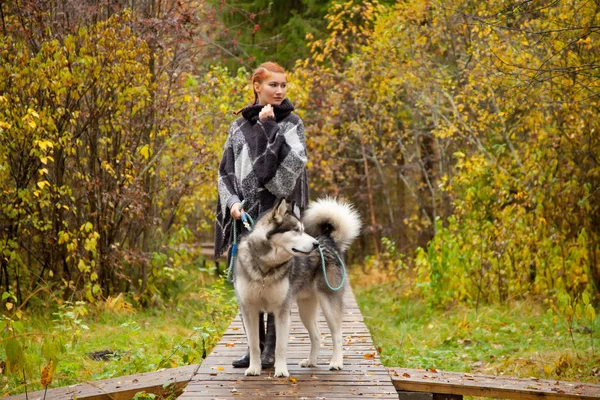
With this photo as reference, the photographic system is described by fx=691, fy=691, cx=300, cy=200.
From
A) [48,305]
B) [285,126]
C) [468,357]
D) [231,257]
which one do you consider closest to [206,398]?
[231,257]

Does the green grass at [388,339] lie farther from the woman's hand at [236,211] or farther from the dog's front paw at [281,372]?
the woman's hand at [236,211]

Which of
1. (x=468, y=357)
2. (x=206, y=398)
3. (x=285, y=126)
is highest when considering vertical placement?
(x=285, y=126)

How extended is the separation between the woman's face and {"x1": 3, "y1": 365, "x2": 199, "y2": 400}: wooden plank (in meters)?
1.94

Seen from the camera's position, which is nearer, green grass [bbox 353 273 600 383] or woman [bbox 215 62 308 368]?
woman [bbox 215 62 308 368]

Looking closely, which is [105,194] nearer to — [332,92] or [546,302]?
[546,302]

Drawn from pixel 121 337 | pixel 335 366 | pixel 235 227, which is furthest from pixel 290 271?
pixel 121 337

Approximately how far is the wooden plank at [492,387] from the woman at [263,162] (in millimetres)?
988

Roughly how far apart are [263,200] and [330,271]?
0.65 metres

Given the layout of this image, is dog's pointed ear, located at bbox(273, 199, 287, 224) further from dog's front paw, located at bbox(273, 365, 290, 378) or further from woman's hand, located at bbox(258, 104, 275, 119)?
dog's front paw, located at bbox(273, 365, 290, 378)

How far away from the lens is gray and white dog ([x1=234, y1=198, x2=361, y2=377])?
404 centimetres

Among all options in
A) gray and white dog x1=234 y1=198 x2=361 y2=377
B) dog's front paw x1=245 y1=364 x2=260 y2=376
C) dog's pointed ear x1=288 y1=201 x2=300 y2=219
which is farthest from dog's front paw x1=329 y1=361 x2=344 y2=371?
dog's pointed ear x1=288 y1=201 x2=300 y2=219

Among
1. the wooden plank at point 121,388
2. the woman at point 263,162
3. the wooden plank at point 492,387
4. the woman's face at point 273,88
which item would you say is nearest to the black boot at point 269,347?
the woman at point 263,162

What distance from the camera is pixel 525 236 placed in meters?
8.27

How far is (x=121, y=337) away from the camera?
712 centimetres
